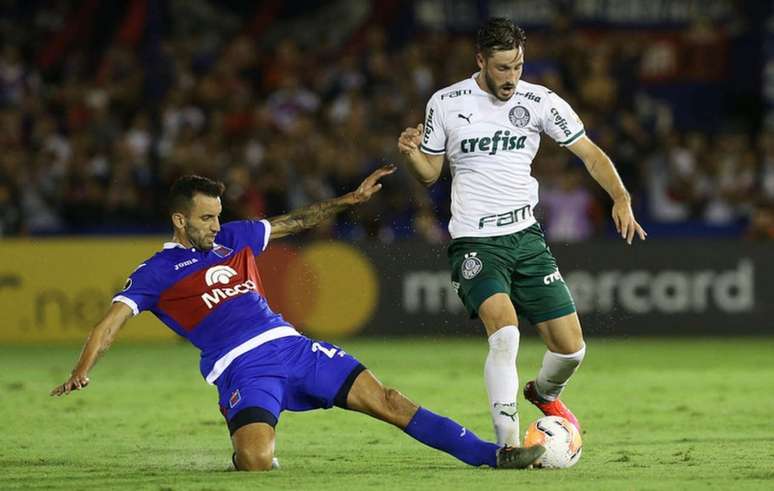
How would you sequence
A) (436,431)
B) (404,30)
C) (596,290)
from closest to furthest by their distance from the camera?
1. (436,431)
2. (596,290)
3. (404,30)

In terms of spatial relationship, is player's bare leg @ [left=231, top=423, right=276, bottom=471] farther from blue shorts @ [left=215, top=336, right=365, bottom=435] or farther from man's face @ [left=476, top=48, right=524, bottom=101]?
man's face @ [left=476, top=48, right=524, bottom=101]

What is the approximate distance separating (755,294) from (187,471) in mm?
10730

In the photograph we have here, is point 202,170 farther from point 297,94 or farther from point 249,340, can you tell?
point 249,340

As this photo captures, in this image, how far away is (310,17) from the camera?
2208cm

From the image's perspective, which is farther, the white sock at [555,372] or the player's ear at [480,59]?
the white sock at [555,372]

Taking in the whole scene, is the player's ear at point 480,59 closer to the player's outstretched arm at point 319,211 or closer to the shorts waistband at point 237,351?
the player's outstretched arm at point 319,211

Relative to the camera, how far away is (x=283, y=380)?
8062 mm

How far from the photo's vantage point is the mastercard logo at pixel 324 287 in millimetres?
17188

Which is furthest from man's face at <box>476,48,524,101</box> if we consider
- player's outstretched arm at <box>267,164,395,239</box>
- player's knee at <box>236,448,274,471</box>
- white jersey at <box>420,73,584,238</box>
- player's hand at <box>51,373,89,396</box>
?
player's hand at <box>51,373,89,396</box>

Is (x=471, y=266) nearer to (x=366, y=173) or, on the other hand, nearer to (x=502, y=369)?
(x=502, y=369)

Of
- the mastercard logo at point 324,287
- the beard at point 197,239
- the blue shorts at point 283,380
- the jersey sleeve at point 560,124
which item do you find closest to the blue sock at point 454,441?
the blue shorts at point 283,380

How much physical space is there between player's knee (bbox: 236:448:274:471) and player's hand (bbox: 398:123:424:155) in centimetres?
187

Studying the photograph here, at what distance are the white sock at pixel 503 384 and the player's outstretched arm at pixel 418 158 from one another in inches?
41.2

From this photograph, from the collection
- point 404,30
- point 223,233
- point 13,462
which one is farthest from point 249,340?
point 404,30
